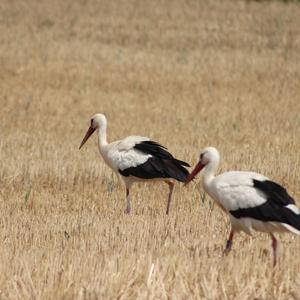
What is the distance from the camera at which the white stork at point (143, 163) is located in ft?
33.4

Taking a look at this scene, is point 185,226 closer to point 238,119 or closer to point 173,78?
point 238,119

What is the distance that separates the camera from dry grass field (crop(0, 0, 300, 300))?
6.94 metres

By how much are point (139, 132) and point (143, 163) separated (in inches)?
232

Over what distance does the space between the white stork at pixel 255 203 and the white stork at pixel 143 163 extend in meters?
1.99

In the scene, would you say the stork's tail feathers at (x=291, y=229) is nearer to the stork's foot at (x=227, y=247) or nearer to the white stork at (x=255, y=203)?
the white stork at (x=255, y=203)

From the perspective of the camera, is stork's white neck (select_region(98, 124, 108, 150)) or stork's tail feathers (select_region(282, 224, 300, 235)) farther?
stork's white neck (select_region(98, 124, 108, 150))

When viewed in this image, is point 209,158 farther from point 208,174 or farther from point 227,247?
point 227,247

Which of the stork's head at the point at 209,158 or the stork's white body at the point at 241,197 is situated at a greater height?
the stork's head at the point at 209,158

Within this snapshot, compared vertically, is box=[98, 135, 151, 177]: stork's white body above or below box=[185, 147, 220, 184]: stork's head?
below

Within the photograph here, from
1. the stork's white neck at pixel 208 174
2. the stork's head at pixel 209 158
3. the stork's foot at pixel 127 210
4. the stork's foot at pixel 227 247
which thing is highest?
the stork's head at pixel 209 158

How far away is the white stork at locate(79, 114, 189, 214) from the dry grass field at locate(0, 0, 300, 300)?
15.5 inches

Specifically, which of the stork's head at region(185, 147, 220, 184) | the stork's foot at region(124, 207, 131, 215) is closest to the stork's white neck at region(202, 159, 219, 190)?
the stork's head at region(185, 147, 220, 184)

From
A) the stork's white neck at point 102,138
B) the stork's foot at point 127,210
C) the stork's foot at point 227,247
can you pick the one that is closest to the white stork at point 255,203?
the stork's foot at point 227,247

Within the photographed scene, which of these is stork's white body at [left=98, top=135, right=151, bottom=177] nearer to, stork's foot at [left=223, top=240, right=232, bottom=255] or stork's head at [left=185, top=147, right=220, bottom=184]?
stork's head at [left=185, top=147, right=220, bottom=184]
